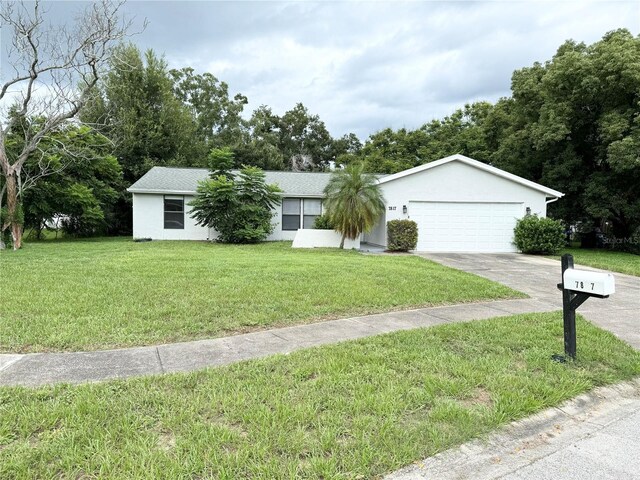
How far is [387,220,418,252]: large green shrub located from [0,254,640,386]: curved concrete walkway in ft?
21.3

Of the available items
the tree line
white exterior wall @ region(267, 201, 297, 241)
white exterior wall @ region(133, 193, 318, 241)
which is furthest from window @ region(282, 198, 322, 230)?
the tree line

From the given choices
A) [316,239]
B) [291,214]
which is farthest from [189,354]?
[291,214]

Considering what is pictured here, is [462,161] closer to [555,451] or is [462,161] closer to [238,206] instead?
[238,206]

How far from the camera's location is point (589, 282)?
12.1ft

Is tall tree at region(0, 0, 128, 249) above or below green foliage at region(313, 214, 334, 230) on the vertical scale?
above

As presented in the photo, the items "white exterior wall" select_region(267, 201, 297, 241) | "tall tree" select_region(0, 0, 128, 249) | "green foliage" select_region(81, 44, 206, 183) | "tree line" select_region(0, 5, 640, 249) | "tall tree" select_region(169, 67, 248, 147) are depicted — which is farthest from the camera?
"tall tree" select_region(169, 67, 248, 147)

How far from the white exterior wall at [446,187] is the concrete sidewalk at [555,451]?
40.6ft

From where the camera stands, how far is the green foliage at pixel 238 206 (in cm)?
1545

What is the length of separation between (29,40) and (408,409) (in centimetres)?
1652

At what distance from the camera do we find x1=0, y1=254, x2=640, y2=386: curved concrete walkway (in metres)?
3.57

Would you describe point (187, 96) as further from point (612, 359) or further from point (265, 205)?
point (612, 359)

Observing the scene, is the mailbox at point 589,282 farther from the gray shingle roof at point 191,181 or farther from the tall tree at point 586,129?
the tall tree at point 586,129

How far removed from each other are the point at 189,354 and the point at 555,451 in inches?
127

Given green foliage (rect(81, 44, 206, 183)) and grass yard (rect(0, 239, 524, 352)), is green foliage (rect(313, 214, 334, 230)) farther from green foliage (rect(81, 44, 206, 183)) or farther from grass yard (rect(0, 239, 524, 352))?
green foliage (rect(81, 44, 206, 183))
